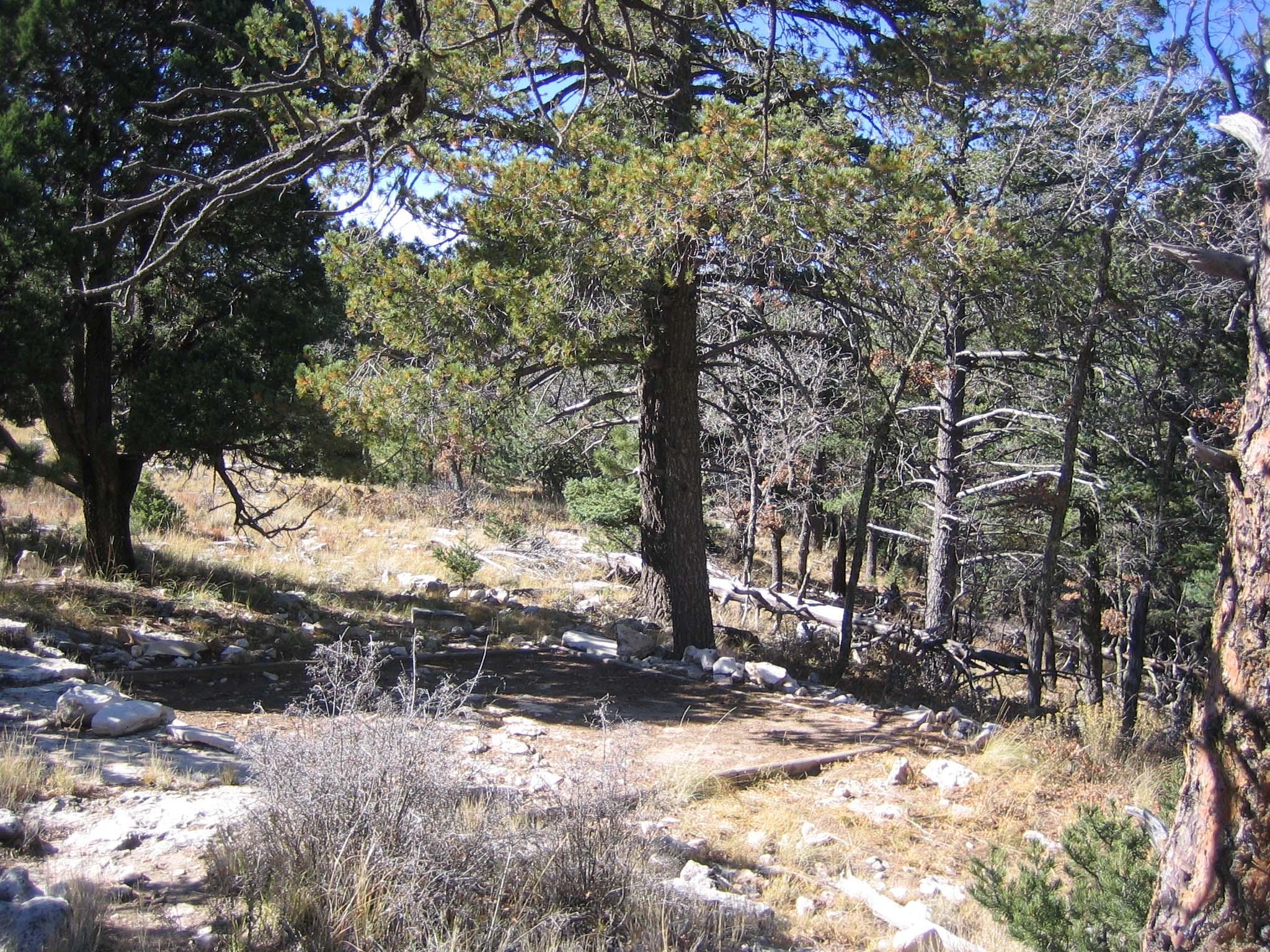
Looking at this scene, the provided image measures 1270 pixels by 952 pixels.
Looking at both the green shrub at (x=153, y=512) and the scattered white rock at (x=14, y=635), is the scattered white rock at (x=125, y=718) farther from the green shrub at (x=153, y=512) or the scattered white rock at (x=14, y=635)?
the green shrub at (x=153, y=512)

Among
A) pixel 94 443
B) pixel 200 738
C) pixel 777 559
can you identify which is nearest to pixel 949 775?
pixel 200 738

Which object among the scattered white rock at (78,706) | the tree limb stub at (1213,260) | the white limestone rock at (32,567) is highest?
the tree limb stub at (1213,260)

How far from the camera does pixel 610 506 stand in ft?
59.5

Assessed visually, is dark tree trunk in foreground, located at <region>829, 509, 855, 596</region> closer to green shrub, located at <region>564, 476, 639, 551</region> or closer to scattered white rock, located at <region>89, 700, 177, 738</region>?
green shrub, located at <region>564, 476, 639, 551</region>

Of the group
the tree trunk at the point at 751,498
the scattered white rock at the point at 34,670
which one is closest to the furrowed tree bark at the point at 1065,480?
the tree trunk at the point at 751,498

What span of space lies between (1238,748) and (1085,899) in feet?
3.73

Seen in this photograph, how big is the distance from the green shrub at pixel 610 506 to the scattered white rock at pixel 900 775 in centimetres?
1068

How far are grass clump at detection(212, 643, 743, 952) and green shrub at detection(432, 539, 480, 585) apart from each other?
1051cm

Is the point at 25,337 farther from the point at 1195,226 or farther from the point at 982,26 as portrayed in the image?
the point at 1195,226

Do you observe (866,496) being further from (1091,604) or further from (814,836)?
(1091,604)

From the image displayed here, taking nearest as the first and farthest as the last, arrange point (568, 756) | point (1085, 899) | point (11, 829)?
point (1085, 899)
point (11, 829)
point (568, 756)

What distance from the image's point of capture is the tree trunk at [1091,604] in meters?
15.7

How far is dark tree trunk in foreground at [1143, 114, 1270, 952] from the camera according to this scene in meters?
2.93

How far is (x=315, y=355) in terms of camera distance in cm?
880
